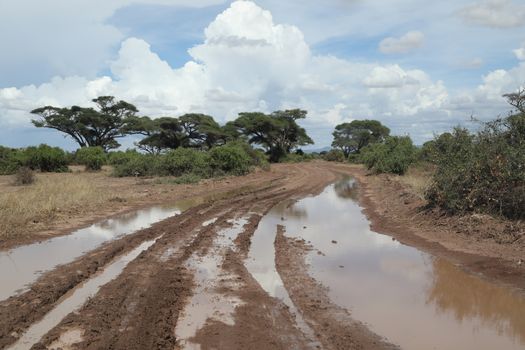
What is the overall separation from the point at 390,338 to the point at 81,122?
53.0 meters

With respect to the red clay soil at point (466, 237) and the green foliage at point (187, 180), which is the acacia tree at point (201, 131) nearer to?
the green foliage at point (187, 180)

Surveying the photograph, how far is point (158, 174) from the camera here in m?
31.3

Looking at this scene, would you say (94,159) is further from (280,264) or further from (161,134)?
(280,264)

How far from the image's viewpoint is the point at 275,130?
62.0m

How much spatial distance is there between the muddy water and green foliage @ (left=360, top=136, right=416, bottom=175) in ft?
70.1

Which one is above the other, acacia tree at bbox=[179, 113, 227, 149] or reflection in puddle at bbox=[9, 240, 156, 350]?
acacia tree at bbox=[179, 113, 227, 149]

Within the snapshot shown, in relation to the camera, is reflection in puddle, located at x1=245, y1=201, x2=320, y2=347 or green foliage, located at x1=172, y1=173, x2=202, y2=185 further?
green foliage, located at x1=172, y1=173, x2=202, y2=185

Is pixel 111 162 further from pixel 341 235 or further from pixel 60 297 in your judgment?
pixel 60 297

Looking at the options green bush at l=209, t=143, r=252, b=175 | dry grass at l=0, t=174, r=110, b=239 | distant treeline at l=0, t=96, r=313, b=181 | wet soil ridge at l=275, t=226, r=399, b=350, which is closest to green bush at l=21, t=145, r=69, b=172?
distant treeline at l=0, t=96, r=313, b=181

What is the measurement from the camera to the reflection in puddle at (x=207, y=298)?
592 centimetres

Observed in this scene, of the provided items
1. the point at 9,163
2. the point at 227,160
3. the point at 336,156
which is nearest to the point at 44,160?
the point at 9,163

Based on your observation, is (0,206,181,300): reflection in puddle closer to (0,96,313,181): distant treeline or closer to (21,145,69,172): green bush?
(0,96,313,181): distant treeline

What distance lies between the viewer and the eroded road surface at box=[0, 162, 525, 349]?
5.67m

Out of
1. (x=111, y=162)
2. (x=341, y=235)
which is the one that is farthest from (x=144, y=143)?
(x=341, y=235)
